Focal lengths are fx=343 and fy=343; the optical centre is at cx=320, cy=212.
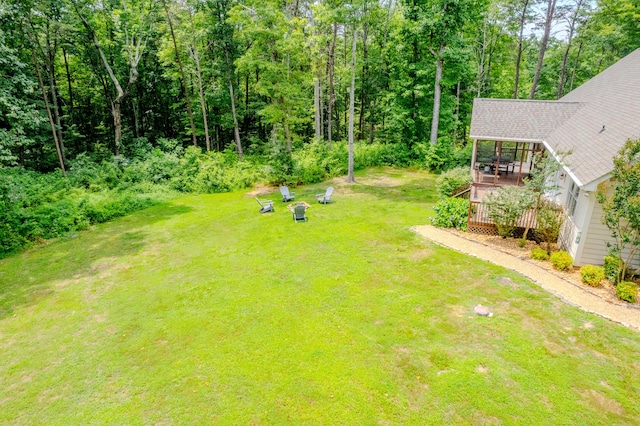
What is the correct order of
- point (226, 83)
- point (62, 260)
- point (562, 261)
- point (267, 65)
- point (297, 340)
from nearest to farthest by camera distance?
point (297, 340), point (562, 261), point (62, 260), point (267, 65), point (226, 83)

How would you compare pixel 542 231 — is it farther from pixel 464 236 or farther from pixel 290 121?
pixel 290 121

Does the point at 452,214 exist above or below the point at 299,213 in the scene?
above

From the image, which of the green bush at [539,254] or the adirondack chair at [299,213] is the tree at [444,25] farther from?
the green bush at [539,254]

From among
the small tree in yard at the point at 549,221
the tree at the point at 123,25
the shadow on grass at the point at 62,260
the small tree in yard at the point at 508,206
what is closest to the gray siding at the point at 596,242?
the small tree in yard at the point at 549,221

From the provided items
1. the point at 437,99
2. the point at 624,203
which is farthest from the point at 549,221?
the point at 437,99

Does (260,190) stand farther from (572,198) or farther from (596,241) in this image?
(596,241)
